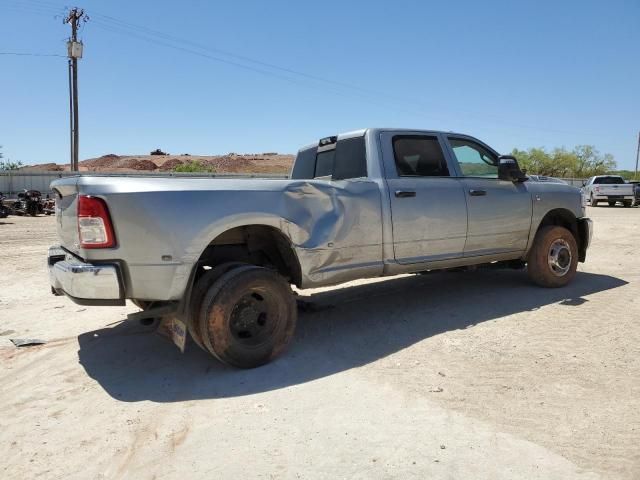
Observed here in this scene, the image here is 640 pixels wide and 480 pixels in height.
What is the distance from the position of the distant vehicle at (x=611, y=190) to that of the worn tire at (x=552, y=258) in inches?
1019

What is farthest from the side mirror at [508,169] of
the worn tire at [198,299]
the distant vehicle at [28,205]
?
the distant vehicle at [28,205]

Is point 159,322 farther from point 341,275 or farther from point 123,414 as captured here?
point 341,275

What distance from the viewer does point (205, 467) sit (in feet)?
8.80

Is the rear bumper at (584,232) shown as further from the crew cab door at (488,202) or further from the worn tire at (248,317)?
the worn tire at (248,317)

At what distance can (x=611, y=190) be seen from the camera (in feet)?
93.9

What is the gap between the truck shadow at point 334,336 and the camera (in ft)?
12.6

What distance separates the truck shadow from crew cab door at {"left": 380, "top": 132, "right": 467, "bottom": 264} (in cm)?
70

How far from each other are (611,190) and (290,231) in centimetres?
2976

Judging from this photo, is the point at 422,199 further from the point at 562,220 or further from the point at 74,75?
the point at 74,75

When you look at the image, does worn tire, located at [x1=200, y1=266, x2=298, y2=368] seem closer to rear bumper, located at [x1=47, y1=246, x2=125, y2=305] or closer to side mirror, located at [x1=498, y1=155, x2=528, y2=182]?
rear bumper, located at [x1=47, y1=246, x2=125, y2=305]

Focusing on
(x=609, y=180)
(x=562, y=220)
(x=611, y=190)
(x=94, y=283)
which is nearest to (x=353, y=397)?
(x=94, y=283)

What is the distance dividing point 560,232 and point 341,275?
11.1ft

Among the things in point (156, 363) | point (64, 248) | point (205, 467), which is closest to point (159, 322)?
point (156, 363)

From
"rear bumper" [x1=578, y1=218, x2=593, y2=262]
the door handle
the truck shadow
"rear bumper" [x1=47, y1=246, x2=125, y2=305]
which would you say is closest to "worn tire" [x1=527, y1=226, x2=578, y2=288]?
the truck shadow
